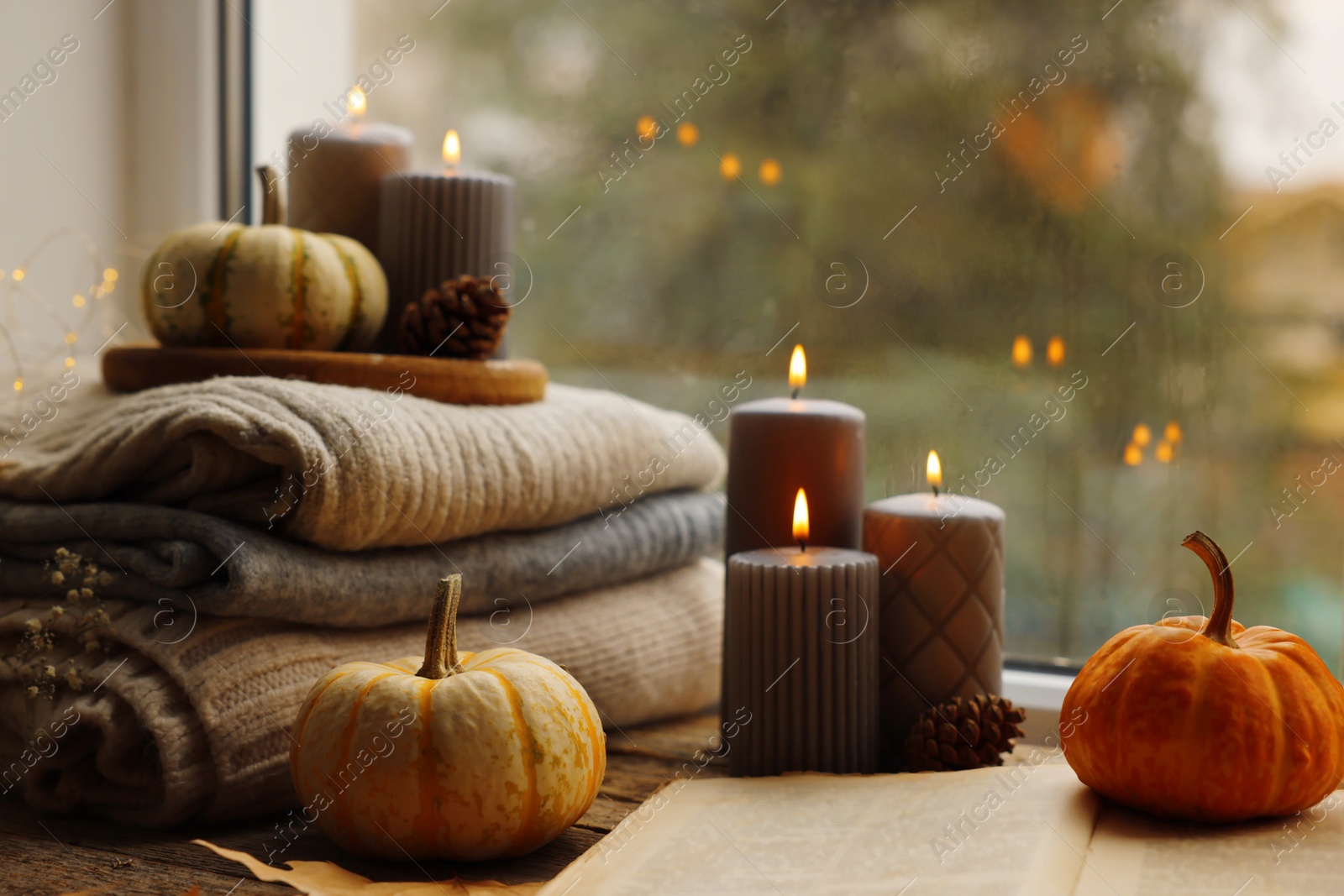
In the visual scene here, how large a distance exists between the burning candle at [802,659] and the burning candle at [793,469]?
0.23 ft

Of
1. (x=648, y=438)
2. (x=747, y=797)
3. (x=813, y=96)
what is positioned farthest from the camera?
(x=813, y=96)

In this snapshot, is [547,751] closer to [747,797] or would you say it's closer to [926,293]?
[747,797]

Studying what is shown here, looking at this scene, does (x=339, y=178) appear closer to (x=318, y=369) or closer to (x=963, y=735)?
(x=318, y=369)

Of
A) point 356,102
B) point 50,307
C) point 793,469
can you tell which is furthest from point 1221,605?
point 50,307

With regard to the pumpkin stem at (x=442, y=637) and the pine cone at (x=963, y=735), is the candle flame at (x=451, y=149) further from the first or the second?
the pine cone at (x=963, y=735)

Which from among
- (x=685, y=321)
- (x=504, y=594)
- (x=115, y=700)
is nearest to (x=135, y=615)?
(x=115, y=700)

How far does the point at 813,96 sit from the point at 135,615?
808 mm

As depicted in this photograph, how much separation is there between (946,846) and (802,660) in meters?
0.20

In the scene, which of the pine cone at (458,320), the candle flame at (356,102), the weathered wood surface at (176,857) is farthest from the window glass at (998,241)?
the weathered wood surface at (176,857)

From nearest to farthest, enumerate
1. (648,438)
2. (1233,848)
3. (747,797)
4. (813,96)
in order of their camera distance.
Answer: (1233,848)
(747,797)
(648,438)
(813,96)

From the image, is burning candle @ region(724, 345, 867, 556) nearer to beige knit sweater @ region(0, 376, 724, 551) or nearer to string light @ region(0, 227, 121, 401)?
beige knit sweater @ region(0, 376, 724, 551)

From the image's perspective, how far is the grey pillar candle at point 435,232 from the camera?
3.34 feet

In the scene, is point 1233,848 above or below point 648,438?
below

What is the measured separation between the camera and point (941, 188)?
113 cm
